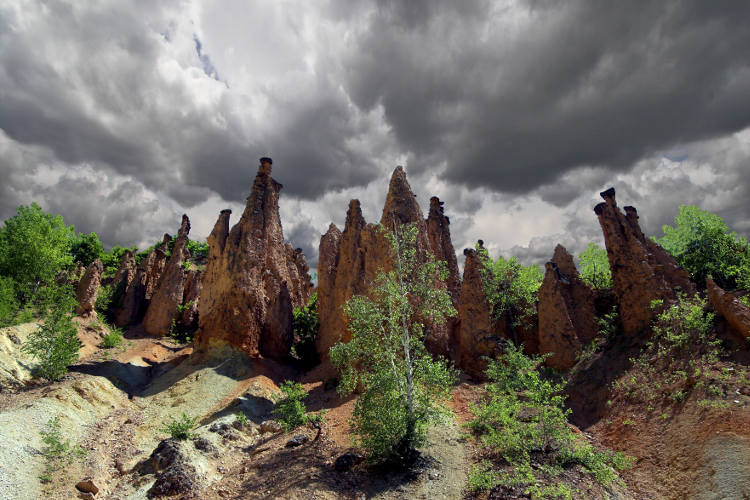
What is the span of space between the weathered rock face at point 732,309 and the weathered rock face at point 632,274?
12.4ft

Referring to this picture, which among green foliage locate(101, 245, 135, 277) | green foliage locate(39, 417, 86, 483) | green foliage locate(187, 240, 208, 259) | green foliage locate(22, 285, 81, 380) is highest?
green foliage locate(187, 240, 208, 259)

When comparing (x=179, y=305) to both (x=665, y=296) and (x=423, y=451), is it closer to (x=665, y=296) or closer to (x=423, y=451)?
(x=423, y=451)

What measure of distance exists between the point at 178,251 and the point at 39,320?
51.8 ft

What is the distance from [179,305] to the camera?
3662 centimetres

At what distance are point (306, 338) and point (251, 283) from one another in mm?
7232

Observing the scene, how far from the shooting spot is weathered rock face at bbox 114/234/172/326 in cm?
3684

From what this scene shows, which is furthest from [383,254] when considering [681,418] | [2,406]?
[2,406]

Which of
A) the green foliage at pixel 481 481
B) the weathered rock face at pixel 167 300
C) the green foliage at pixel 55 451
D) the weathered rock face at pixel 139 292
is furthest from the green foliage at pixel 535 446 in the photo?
the weathered rock face at pixel 139 292

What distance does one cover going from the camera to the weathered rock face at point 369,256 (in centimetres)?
2169

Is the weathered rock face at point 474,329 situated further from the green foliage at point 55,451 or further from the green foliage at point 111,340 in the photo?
the green foliage at point 111,340

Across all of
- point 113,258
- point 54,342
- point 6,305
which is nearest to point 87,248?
point 113,258

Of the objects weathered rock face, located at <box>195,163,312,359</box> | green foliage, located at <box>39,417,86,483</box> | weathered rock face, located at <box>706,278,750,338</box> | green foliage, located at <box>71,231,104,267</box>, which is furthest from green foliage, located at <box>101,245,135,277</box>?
weathered rock face, located at <box>706,278,750,338</box>

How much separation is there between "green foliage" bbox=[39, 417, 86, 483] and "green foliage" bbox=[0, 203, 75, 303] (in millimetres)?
20520

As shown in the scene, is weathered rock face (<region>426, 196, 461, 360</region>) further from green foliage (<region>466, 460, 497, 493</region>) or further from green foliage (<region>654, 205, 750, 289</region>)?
green foliage (<region>654, 205, 750, 289</region>)
